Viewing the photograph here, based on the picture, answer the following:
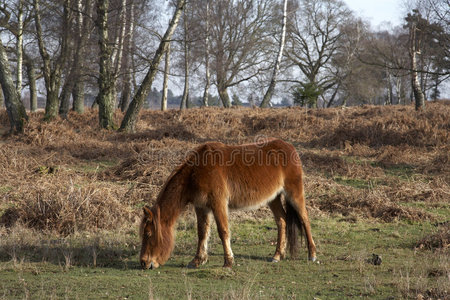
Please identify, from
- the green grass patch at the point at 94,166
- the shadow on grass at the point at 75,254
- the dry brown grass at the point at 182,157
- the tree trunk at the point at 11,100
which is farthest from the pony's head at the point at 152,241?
the tree trunk at the point at 11,100

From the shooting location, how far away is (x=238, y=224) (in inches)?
339

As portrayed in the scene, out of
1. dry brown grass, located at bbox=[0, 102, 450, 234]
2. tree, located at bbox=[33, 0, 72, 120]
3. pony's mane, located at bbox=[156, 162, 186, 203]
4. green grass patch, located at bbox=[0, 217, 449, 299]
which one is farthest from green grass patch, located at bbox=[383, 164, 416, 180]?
tree, located at bbox=[33, 0, 72, 120]

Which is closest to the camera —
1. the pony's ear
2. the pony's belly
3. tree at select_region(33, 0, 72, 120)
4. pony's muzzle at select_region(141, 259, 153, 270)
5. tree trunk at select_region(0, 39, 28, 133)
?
the pony's ear

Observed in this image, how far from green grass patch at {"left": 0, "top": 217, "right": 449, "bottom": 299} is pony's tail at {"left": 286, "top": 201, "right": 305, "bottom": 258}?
0.23 meters

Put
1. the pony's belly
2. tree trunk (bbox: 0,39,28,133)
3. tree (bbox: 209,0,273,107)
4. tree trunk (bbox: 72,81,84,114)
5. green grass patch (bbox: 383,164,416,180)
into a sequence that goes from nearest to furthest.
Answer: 1. the pony's belly
2. green grass patch (bbox: 383,164,416,180)
3. tree trunk (bbox: 0,39,28,133)
4. tree trunk (bbox: 72,81,84,114)
5. tree (bbox: 209,0,273,107)

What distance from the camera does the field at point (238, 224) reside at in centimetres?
520

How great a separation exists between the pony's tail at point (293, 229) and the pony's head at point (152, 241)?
203 cm

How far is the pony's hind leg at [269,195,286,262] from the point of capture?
6633 mm

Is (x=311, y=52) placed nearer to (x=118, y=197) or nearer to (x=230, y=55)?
(x=230, y=55)

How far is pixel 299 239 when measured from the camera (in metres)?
7.06

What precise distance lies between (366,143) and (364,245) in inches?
361

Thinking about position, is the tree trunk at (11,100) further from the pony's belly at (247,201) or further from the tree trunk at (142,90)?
the pony's belly at (247,201)

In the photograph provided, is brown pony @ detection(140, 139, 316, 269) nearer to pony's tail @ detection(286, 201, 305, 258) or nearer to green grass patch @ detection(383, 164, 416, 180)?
pony's tail @ detection(286, 201, 305, 258)

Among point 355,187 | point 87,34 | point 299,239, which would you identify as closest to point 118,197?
point 299,239
